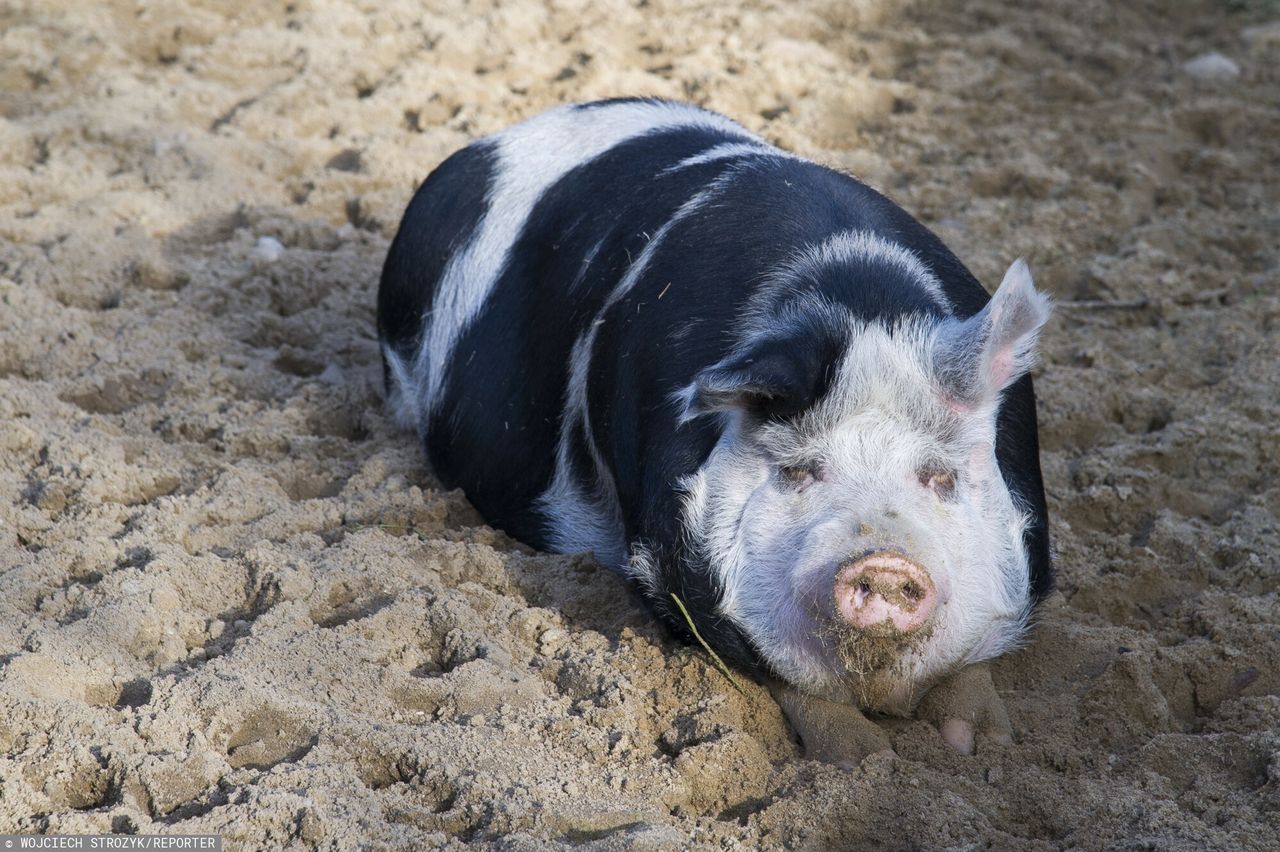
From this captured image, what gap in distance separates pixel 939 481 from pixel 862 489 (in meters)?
0.20

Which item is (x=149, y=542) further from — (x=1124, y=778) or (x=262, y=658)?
(x=1124, y=778)

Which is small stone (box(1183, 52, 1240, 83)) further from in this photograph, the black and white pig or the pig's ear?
the pig's ear

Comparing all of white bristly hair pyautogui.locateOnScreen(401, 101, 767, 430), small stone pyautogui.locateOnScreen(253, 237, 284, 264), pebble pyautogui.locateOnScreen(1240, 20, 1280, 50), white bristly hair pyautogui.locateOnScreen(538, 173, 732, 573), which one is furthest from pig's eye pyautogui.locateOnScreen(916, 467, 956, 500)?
pebble pyautogui.locateOnScreen(1240, 20, 1280, 50)

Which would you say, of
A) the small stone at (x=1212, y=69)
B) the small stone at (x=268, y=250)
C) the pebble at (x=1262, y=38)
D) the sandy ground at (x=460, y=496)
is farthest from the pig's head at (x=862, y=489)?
the pebble at (x=1262, y=38)

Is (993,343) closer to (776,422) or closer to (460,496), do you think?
(776,422)

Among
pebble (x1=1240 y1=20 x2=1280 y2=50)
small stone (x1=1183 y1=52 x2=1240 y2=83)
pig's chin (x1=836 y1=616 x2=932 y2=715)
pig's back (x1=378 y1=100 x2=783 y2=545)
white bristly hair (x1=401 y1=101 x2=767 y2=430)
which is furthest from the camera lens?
pebble (x1=1240 y1=20 x2=1280 y2=50)

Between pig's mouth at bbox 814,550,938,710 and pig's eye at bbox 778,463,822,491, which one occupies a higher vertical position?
pig's eye at bbox 778,463,822,491

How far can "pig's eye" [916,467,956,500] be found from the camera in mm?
2971

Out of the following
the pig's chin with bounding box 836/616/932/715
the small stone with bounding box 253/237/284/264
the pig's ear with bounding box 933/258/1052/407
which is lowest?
the small stone with bounding box 253/237/284/264

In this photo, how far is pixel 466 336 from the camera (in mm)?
4301

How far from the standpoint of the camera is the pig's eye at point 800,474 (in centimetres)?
297

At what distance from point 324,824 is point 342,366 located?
253 centimetres

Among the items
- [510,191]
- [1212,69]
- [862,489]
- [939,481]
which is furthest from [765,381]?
[1212,69]

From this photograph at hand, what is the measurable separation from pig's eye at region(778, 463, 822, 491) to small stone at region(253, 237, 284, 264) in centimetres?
283
